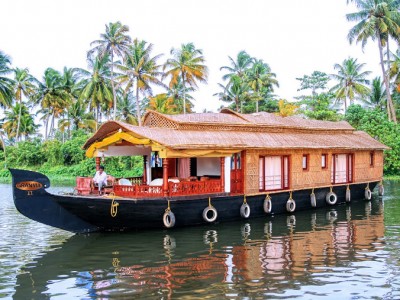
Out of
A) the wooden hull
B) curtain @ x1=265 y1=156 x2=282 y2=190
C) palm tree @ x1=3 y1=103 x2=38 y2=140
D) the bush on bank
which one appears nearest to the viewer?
the wooden hull

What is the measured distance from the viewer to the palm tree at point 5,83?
1142 inches

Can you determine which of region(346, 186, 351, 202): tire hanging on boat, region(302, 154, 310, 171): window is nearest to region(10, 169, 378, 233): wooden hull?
region(302, 154, 310, 171): window

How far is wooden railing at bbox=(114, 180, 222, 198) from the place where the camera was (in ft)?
35.3

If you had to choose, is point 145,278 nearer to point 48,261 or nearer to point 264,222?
point 48,261

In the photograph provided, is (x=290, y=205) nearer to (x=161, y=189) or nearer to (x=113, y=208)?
(x=161, y=189)

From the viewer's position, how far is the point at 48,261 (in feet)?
28.0

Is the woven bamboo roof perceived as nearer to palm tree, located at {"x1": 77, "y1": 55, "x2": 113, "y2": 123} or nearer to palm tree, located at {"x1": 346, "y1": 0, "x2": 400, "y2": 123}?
palm tree, located at {"x1": 346, "y1": 0, "x2": 400, "y2": 123}

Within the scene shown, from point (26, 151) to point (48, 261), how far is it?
3014cm

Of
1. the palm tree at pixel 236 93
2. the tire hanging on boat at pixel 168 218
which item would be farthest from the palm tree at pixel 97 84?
the tire hanging on boat at pixel 168 218

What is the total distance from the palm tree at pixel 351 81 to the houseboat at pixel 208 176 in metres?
17.7

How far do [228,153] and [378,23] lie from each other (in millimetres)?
20913

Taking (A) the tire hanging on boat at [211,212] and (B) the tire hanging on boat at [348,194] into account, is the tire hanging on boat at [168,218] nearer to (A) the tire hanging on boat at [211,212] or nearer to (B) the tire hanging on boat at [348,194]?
(A) the tire hanging on boat at [211,212]

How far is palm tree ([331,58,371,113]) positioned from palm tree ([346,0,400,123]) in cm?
394

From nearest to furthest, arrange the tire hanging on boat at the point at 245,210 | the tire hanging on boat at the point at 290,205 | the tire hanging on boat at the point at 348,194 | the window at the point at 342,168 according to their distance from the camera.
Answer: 1. the tire hanging on boat at the point at 245,210
2. the tire hanging on boat at the point at 290,205
3. the window at the point at 342,168
4. the tire hanging on boat at the point at 348,194
